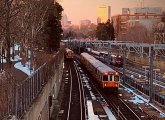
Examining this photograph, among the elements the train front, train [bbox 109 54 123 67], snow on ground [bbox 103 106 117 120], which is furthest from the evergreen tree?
snow on ground [bbox 103 106 117 120]

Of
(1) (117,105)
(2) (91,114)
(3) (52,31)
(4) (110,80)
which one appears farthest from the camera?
(3) (52,31)

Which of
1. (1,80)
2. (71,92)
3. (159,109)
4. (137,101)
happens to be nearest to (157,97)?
(137,101)

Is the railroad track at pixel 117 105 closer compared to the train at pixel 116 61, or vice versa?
the railroad track at pixel 117 105

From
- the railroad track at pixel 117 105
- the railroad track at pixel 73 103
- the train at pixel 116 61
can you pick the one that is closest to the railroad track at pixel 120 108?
the railroad track at pixel 117 105

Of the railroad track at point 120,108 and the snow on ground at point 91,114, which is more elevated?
the snow on ground at point 91,114

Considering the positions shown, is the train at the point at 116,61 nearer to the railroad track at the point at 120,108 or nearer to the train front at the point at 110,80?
the train front at the point at 110,80

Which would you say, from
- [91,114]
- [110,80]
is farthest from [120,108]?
[110,80]

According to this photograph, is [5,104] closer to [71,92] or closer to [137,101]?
[137,101]

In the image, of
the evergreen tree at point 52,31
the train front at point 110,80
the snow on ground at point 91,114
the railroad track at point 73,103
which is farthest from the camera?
the evergreen tree at point 52,31

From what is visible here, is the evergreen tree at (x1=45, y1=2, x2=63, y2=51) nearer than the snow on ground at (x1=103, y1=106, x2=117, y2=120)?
No

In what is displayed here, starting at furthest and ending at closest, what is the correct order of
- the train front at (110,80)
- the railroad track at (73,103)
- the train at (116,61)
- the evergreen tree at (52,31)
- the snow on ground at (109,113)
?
the train at (116,61) < the evergreen tree at (52,31) < the train front at (110,80) < the railroad track at (73,103) < the snow on ground at (109,113)

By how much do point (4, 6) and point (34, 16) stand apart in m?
20.6

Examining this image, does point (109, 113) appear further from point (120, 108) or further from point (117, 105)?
point (117, 105)

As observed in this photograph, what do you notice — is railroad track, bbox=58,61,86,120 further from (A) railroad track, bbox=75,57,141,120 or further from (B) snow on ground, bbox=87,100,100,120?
(A) railroad track, bbox=75,57,141,120
